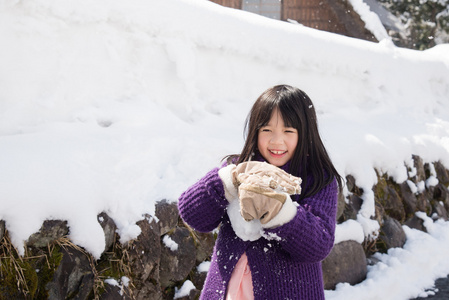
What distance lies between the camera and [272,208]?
120 centimetres

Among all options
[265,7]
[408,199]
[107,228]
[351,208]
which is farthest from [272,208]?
[265,7]

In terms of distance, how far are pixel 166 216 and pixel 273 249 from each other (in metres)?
1.09

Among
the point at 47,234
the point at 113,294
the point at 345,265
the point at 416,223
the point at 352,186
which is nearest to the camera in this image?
the point at 47,234

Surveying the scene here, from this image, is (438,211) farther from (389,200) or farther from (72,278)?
(72,278)

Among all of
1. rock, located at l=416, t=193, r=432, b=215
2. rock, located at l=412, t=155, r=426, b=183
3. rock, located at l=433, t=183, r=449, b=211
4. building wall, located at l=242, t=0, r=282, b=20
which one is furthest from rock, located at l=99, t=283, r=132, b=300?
building wall, located at l=242, t=0, r=282, b=20

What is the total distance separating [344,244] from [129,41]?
2154 mm

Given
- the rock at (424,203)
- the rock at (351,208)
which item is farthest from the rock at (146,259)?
the rock at (424,203)

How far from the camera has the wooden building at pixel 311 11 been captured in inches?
380

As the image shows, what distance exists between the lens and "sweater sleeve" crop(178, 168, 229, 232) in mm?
1380

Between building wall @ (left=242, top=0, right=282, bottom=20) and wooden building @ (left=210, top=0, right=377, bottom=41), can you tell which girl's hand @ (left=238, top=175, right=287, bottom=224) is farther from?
building wall @ (left=242, top=0, right=282, bottom=20)

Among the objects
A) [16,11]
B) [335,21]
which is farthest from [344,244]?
[335,21]

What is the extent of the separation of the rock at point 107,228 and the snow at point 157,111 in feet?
0.11

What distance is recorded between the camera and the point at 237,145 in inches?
122

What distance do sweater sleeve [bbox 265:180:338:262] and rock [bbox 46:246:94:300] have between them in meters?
1.08
